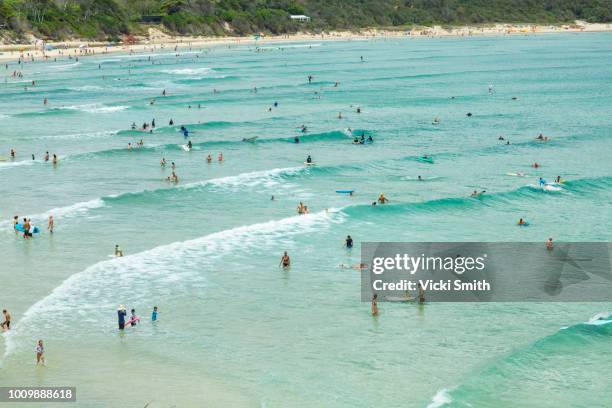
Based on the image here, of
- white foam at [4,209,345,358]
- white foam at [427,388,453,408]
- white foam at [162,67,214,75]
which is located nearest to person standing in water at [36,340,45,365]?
white foam at [4,209,345,358]

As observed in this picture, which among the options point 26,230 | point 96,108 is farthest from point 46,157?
point 96,108

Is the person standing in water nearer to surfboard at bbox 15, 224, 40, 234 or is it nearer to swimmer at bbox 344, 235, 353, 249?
surfboard at bbox 15, 224, 40, 234

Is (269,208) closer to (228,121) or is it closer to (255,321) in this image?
(255,321)

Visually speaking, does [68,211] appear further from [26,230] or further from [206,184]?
[206,184]

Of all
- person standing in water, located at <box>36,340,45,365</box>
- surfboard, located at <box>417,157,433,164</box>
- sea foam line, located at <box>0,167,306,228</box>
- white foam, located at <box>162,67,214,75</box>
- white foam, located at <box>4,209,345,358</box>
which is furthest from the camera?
white foam, located at <box>162,67,214,75</box>

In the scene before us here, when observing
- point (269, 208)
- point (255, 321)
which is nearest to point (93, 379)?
point (255, 321)

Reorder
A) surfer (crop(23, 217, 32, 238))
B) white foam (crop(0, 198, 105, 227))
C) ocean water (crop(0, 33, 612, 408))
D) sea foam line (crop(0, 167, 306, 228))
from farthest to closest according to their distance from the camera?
sea foam line (crop(0, 167, 306, 228)) → white foam (crop(0, 198, 105, 227)) → surfer (crop(23, 217, 32, 238)) → ocean water (crop(0, 33, 612, 408))
